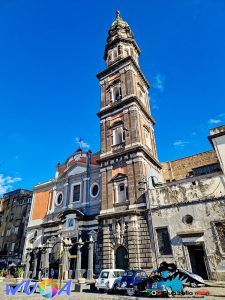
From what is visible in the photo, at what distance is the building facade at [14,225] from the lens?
117ft

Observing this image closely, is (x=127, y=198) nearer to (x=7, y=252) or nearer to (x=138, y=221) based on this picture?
(x=138, y=221)

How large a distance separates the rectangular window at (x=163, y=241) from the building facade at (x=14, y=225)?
2465 centimetres

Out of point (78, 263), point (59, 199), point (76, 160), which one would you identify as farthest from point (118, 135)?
point (78, 263)

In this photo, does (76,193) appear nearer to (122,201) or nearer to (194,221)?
(122,201)

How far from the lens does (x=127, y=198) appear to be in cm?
2130

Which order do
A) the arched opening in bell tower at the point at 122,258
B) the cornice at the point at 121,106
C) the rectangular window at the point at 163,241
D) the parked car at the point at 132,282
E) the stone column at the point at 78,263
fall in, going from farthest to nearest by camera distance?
the cornice at the point at 121,106 → the stone column at the point at 78,263 → the arched opening in bell tower at the point at 122,258 → the rectangular window at the point at 163,241 → the parked car at the point at 132,282

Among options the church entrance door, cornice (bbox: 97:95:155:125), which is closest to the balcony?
cornice (bbox: 97:95:155:125)

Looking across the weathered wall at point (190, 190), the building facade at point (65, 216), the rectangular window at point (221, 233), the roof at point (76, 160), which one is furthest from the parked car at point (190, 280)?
the roof at point (76, 160)

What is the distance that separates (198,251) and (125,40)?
29271 mm

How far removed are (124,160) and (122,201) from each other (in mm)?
4076

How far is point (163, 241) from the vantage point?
18.0 m

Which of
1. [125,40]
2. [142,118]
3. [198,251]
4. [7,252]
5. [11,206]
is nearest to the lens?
[198,251]

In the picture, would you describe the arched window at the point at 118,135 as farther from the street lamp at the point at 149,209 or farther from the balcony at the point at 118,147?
the street lamp at the point at 149,209

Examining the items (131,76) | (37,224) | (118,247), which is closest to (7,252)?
(37,224)
